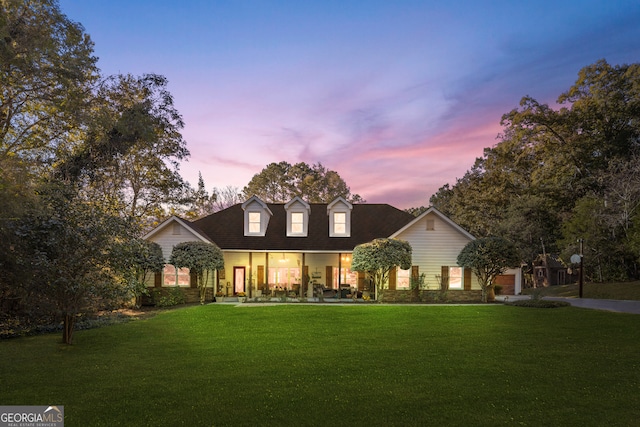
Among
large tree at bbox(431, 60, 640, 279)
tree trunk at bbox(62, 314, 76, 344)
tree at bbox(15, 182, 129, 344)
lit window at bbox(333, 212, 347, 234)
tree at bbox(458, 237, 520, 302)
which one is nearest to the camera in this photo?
tree at bbox(15, 182, 129, 344)

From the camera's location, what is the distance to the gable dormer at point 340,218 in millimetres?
28203

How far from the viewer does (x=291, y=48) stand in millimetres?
19547

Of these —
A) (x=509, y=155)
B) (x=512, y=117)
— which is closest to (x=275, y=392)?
(x=512, y=117)

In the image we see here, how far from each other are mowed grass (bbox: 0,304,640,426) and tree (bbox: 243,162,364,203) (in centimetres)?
4319

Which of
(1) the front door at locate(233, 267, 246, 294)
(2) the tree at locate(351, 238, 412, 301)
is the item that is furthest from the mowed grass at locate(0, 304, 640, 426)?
(1) the front door at locate(233, 267, 246, 294)

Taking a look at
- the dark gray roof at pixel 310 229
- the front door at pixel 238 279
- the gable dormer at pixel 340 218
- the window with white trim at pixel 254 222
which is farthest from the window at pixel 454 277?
the front door at pixel 238 279

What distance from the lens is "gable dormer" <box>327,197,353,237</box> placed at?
2820 centimetres

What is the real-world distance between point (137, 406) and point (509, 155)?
44.4m

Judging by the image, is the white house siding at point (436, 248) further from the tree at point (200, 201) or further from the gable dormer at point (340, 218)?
the tree at point (200, 201)

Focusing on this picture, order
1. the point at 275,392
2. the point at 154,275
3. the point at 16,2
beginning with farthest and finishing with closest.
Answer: the point at 154,275 < the point at 16,2 < the point at 275,392

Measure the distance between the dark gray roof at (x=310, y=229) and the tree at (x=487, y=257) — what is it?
580cm

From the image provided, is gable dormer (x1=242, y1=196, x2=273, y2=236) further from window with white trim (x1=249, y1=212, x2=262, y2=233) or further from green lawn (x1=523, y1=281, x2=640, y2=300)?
green lawn (x1=523, y1=281, x2=640, y2=300)

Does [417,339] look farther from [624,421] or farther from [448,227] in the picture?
[448,227]

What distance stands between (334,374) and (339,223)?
1971 cm
